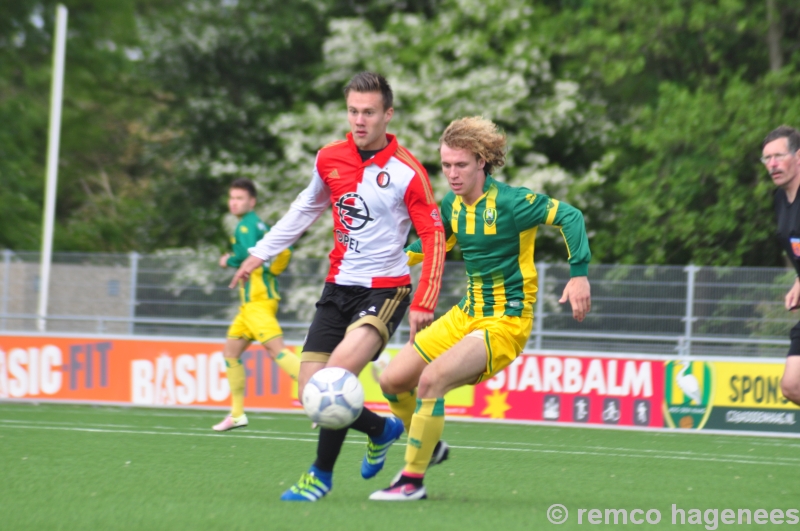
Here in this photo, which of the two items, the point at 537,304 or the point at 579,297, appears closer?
the point at 579,297

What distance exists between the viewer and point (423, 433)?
564 cm

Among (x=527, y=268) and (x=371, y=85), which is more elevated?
(x=371, y=85)

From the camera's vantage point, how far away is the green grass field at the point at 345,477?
521 cm

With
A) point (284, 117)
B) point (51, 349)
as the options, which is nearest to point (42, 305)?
point (51, 349)

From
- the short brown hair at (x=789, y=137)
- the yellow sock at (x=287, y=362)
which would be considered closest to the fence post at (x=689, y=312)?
the yellow sock at (x=287, y=362)

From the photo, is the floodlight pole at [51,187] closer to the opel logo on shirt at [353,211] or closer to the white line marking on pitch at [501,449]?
the white line marking on pitch at [501,449]

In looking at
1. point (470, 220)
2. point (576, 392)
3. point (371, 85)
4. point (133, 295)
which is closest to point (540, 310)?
point (576, 392)

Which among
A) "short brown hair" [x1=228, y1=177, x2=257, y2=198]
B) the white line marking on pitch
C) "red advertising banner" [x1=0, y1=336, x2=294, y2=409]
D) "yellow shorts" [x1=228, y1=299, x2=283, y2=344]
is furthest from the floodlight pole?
"short brown hair" [x1=228, y1=177, x2=257, y2=198]

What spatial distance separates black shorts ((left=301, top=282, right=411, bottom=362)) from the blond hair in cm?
85

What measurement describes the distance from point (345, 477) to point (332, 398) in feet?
4.68

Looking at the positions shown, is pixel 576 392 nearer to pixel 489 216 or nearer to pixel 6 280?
pixel 489 216

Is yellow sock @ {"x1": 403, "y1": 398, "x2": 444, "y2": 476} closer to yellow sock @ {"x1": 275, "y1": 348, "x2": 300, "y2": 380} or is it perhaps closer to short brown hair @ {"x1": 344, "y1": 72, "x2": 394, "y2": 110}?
short brown hair @ {"x1": 344, "y1": 72, "x2": 394, "y2": 110}

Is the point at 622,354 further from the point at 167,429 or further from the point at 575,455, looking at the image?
the point at 167,429

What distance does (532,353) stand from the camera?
1259 cm
